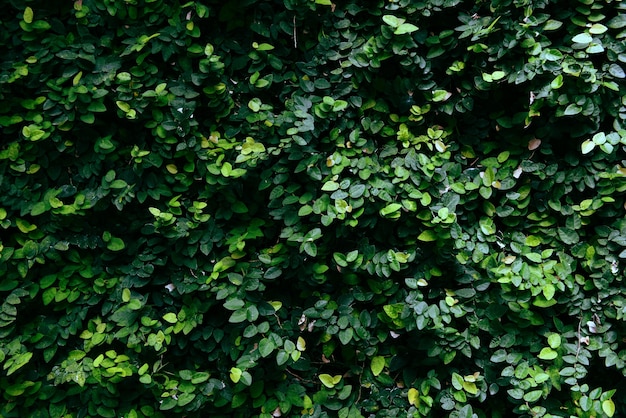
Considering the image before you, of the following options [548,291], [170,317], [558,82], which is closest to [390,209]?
[548,291]

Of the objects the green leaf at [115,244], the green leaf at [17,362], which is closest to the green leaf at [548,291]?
the green leaf at [115,244]

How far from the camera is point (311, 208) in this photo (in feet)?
8.08

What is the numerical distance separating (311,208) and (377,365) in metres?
0.74

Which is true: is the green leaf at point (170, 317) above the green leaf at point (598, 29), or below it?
below

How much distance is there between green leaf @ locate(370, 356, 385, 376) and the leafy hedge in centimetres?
3

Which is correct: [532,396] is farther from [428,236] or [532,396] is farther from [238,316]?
[238,316]

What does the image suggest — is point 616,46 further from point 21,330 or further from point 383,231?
point 21,330

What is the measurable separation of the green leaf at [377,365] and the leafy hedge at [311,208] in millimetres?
32

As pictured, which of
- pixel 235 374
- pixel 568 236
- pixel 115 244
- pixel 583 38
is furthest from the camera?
pixel 115 244

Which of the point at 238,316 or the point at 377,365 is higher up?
the point at 238,316

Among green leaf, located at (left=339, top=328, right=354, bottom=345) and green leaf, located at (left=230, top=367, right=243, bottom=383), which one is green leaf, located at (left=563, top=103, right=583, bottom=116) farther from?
green leaf, located at (left=230, top=367, right=243, bottom=383)

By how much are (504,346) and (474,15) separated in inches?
53.5

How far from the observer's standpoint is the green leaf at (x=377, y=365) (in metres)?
2.60

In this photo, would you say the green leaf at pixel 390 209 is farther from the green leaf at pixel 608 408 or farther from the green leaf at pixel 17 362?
the green leaf at pixel 17 362
